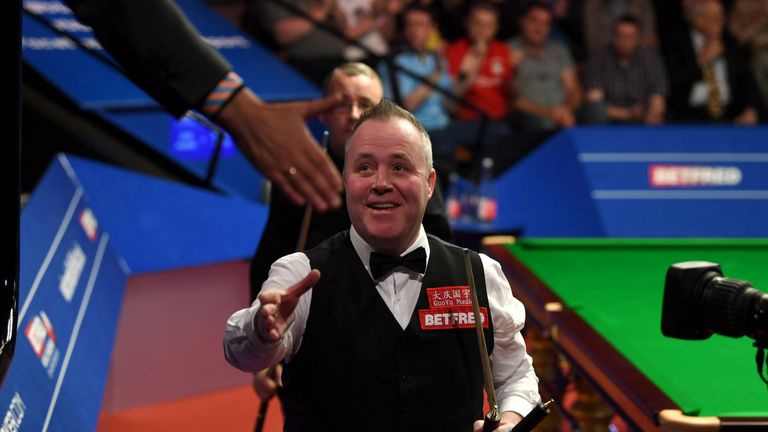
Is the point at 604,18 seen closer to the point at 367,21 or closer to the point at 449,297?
the point at 367,21

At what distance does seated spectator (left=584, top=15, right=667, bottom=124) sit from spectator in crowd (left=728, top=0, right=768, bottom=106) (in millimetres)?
978

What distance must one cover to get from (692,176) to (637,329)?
3.85 m

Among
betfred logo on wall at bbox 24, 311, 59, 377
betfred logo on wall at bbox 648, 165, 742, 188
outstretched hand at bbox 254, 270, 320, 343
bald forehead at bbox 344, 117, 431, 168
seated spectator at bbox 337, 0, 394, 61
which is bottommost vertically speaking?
betfred logo on wall at bbox 648, 165, 742, 188

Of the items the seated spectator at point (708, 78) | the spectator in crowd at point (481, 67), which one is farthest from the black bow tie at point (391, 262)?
the seated spectator at point (708, 78)

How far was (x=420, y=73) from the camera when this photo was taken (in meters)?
8.02

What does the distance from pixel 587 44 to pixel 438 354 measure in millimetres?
7604

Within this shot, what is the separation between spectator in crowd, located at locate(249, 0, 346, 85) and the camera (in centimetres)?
795

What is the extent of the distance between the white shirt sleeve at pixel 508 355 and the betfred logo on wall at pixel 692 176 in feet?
17.3

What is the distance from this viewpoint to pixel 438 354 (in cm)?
207

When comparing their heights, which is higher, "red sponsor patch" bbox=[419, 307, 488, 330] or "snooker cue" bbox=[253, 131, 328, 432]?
"red sponsor patch" bbox=[419, 307, 488, 330]

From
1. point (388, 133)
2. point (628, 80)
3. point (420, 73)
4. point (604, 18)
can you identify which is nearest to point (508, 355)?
point (388, 133)

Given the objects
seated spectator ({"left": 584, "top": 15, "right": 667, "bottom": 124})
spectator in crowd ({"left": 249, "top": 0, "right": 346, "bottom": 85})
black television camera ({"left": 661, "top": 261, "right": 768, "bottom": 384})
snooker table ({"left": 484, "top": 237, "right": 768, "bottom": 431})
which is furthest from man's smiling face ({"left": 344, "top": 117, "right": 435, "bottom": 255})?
seated spectator ({"left": 584, "top": 15, "right": 667, "bottom": 124})

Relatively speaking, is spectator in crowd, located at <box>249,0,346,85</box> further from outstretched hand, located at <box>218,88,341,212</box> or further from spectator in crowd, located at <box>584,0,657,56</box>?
outstretched hand, located at <box>218,88,341,212</box>

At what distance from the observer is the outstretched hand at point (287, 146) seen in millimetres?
1866
